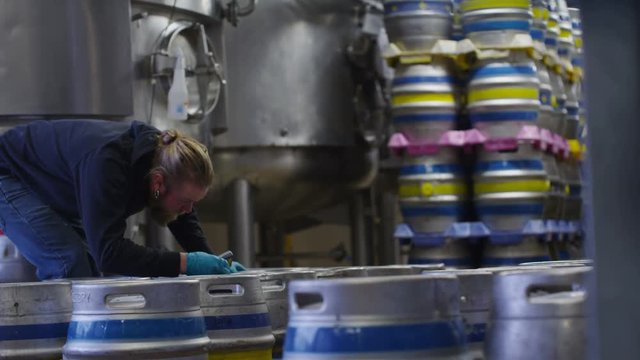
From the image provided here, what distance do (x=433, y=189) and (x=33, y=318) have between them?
472 cm

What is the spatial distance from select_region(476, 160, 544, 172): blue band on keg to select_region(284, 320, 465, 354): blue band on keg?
5.44 metres

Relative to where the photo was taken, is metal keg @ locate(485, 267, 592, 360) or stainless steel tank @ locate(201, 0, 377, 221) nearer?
metal keg @ locate(485, 267, 592, 360)

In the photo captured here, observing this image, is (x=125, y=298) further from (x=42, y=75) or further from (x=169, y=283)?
(x=42, y=75)

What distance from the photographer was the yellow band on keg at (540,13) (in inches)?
319

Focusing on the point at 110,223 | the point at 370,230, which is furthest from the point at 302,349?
the point at 370,230

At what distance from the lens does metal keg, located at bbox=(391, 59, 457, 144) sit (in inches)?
306

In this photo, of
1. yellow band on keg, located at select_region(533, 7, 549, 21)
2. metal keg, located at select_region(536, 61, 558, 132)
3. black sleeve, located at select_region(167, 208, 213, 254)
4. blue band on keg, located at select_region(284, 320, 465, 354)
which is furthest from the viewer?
yellow band on keg, located at select_region(533, 7, 549, 21)

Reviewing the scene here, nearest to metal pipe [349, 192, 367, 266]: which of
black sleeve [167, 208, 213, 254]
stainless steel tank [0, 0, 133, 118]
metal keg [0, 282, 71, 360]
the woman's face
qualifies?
stainless steel tank [0, 0, 133, 118]

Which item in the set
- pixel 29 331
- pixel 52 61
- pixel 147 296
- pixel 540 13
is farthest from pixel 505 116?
pixel 147 296

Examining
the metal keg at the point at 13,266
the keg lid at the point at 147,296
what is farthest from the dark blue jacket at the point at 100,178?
the keg lid at the point at 147,296

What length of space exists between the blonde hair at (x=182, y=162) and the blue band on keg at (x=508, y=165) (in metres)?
3.54

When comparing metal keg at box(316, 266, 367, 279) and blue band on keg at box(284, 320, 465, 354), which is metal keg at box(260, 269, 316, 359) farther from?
blue band on keg at box(284, 320, 465, 354)

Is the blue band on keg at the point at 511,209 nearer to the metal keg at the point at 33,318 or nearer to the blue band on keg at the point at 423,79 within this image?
the blue band on keg at the point at 423,79

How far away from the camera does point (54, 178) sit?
478 centimetres
